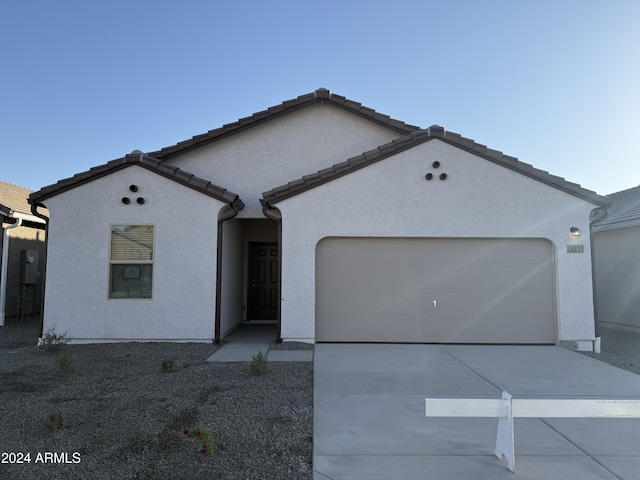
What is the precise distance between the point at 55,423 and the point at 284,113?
8576mm

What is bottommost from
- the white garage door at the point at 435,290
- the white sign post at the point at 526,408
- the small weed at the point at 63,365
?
the small weed at the point at 63,365

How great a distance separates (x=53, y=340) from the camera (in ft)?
28.2

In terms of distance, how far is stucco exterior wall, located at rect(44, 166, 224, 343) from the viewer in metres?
8.92

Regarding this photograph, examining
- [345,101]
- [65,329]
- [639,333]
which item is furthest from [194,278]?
[639,333]

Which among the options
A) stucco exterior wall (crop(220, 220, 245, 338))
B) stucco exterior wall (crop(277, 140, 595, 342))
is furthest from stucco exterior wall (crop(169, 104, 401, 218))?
stucco exterior wall (crop(277, 140, 595, 342))

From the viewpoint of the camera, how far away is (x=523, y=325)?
29.6 feet

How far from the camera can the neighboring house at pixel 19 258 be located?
1218 centimetres

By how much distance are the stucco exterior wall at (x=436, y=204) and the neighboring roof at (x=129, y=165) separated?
1.55 m

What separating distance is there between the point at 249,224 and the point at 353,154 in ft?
12.4

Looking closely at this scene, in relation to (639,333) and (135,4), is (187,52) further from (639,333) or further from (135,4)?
(639,333)

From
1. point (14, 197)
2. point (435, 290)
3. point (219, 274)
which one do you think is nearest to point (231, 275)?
point (219, 274)

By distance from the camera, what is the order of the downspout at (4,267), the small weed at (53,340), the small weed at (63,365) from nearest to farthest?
the small weed at (63,365)
the small weed at (53,340)
the downspout at (4,267)

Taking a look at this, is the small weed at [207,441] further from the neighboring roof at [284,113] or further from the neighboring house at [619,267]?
the neighboring house at [619,267]

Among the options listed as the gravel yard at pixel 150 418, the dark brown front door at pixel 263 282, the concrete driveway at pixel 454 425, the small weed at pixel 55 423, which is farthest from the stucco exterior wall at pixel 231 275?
the small weed at pixel 55 423
